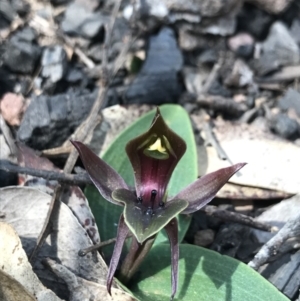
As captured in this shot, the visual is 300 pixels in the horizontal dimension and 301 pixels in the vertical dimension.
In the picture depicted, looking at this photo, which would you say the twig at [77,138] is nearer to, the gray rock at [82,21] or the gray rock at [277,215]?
the gray rock at [82,21]

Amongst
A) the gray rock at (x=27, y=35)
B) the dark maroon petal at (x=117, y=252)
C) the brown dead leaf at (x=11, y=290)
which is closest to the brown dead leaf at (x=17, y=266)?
the brown dead leaf at (x=11, y=290)

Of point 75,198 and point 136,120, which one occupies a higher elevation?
point 136,120

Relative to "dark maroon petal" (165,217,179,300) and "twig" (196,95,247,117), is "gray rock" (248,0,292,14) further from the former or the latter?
"dark maroon petal" (165,217,179,300)

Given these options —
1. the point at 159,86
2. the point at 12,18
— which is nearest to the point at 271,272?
the point at 159,86

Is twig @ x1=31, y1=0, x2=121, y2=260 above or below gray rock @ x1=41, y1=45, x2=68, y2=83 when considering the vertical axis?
below

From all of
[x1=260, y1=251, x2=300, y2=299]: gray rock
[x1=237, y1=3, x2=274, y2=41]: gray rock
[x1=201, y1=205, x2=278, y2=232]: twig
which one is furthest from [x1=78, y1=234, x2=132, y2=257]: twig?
[x1=237, y1=3, x2=274, y2=41]: gray rock

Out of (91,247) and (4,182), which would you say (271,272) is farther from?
(4,182)

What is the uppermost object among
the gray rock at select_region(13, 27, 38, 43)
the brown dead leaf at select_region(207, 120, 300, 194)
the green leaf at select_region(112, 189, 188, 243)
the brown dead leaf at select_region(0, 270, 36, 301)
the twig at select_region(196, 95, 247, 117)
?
the gray rock at select_region(13, 27, 38, 43)
